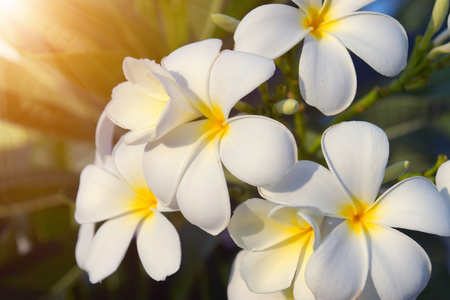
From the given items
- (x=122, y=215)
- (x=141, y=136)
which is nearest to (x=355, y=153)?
(x=141, y=136)

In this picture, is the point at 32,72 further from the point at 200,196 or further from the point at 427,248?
the point at 427,248

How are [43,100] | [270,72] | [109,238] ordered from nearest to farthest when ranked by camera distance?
[270,72] < [109,238] < [43,100]

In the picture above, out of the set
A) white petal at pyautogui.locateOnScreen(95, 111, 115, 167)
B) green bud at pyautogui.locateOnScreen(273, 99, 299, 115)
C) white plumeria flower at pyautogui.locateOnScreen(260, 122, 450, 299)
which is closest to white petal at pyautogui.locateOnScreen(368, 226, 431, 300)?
white plumeria flower at pyautogui.locateOnScreen(260, 122, 450, 299)

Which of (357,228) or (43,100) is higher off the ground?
(357,228)

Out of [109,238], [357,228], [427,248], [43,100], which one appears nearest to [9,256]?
[43,100]

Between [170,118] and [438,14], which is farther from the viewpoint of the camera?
[438,14]

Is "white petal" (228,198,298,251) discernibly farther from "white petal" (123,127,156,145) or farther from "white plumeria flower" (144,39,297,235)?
"white petal" (123,127,156,145)

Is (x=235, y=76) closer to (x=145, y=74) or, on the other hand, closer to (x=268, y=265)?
(x=145, y=74)
